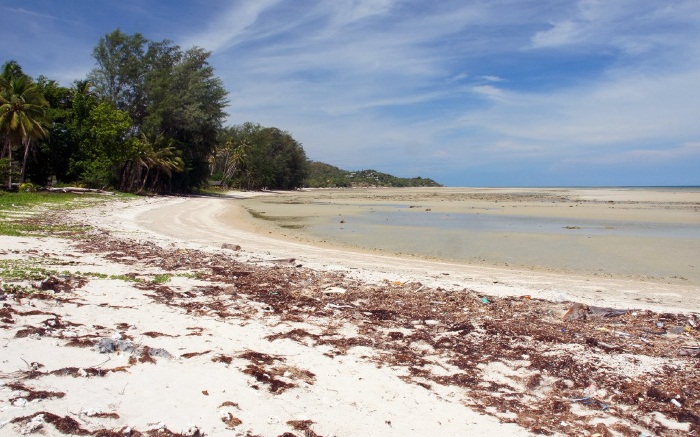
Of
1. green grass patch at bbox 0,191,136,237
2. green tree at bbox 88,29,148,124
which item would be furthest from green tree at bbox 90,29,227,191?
green grass patch at bbox 0,191,136,237

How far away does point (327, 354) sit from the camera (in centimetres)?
502

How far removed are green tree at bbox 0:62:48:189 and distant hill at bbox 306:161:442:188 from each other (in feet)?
261

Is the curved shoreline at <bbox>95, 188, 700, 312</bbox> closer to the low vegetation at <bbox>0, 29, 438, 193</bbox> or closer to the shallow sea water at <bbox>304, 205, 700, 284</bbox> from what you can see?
the shallow sea water at <bbox>304, 205, 700, 284</bbox>

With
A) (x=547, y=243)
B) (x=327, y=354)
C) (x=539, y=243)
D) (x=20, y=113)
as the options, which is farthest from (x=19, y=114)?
(x=327, y=354)

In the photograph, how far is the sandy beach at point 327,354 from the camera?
3613 mm

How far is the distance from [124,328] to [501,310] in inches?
205

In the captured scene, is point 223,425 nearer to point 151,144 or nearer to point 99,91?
point 151,144

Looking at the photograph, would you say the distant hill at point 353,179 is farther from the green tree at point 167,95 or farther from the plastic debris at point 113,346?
the plastic debris at point 113,346

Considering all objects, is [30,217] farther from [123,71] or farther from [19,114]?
[123,71]

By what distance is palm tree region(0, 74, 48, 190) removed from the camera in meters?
29.1

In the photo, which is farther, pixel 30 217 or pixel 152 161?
A: pixel 152 161

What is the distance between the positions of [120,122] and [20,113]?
32.5 feet

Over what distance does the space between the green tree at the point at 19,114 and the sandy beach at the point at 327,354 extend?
82.3 ft

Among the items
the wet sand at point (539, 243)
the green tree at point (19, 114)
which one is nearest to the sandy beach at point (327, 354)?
the wet sand at point (539, 243)
